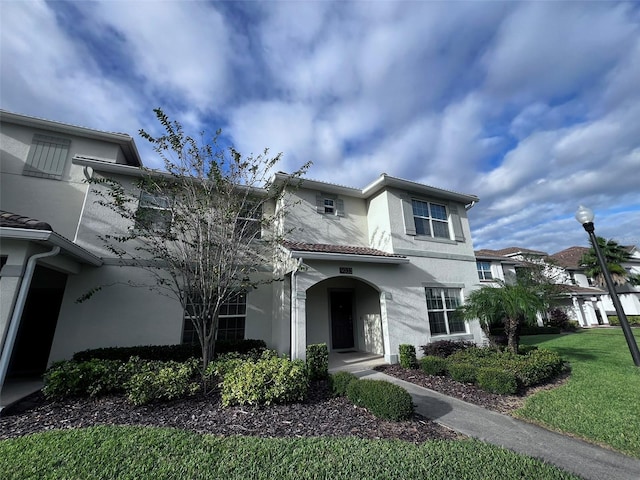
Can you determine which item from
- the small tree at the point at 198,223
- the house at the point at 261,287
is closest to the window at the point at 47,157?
the house at the point at 261,287

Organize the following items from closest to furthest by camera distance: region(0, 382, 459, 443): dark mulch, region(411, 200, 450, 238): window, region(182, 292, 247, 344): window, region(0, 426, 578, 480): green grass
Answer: region(0, 426, 578, 480): green grass
region(0, 382, 459, 443): dark mulch
region(182, 292, 247, 344): window
region(411, 200, 450, 238): window

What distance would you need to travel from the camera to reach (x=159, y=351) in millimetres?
8211

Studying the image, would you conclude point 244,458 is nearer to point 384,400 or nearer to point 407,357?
point 384,400

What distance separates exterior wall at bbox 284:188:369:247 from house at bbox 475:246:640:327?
1378cm

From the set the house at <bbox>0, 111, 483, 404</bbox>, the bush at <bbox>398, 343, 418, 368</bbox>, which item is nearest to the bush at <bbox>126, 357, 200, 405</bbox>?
the house at <bbox>0, 111, 483, 404</bbox>

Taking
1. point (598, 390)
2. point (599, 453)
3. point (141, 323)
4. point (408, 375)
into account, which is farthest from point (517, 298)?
point (141, 323)

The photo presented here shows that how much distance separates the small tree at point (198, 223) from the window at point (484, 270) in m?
20.6

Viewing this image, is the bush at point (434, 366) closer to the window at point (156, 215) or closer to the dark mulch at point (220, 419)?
the dark mulch at point (220, 419)

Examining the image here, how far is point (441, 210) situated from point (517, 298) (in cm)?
606

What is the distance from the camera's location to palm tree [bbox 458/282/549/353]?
27.1ft

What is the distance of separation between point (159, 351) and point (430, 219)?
12.2 metres

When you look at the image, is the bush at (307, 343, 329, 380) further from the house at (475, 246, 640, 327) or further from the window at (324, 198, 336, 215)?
the house at (475, 246, 640, 327)

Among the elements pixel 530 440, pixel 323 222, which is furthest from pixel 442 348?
pixel 323 222

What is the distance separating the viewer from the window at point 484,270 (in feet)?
74.1
